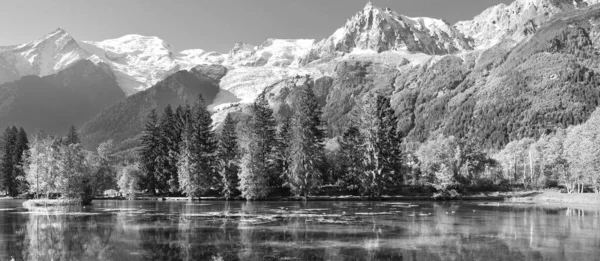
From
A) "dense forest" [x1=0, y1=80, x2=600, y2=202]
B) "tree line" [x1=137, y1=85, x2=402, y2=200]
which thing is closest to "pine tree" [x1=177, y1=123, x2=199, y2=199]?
"tree line" [x1=137, y1=85, x2=402, y2=200]

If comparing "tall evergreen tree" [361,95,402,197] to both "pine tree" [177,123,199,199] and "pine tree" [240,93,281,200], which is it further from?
"pine tree" [177,123,199,199]

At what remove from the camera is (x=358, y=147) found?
340ft

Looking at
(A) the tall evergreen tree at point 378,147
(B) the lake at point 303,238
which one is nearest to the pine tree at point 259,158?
(A) the tall evergreen tree at point 378,147

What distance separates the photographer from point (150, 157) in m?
117

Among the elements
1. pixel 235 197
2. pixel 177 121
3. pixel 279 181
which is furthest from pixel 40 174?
pixel 279 181

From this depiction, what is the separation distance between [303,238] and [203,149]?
248ft

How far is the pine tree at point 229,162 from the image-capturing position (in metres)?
101

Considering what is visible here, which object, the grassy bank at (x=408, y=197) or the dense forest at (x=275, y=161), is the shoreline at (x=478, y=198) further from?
the dense forest at (x=275, y=161)

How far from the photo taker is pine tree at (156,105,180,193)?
11219 centimetres

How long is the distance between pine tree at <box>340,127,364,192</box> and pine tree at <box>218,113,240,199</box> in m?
25.1

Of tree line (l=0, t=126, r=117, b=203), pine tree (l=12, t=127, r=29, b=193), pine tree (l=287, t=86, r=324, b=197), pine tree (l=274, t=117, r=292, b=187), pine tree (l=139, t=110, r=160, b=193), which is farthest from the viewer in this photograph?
pine tree (l=12, t=127, r=29, b=193)

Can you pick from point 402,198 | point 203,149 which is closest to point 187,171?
point 203,149

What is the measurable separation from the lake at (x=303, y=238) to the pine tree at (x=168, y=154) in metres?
56.4

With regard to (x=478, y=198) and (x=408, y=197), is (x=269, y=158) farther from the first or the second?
(x=478, y=198)
